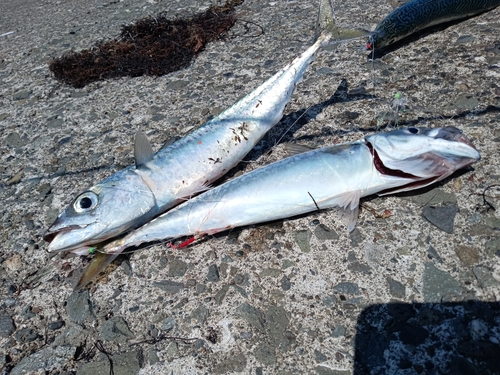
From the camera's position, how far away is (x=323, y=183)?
266 cm

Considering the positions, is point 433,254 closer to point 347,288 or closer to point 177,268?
point 347,288

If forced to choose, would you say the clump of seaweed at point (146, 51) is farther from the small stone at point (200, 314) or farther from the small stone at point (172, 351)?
the small stone at point (172, 351)

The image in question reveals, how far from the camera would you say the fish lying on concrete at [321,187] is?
263 cm

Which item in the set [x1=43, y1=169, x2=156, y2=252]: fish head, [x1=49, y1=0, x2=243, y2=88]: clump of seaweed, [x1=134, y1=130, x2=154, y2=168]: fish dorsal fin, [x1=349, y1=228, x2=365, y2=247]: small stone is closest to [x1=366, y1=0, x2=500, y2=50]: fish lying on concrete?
[x1=49, y1=0, x2=243, y2=88]: clump of seaweed

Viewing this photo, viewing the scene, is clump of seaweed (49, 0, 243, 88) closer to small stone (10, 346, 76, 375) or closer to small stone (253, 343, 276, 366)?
small stone (10, 346, 76, 375)

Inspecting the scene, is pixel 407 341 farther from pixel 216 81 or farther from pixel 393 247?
pixel 216 81

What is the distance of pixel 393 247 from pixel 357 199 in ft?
1.19

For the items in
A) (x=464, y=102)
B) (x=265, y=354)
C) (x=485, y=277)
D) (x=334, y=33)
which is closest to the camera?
(x=265, y=354)

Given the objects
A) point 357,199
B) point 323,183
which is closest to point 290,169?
point 323,183

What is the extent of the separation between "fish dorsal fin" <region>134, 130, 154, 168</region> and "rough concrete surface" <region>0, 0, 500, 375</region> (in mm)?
607

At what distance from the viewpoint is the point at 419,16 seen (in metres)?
4.34

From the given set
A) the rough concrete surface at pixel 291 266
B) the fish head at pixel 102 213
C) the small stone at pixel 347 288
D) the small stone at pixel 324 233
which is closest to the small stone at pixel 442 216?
the rough concrete surface at pixel 291 266

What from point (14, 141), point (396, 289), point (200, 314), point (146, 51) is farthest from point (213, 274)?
point (146, 51)

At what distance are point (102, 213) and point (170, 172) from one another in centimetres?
53
